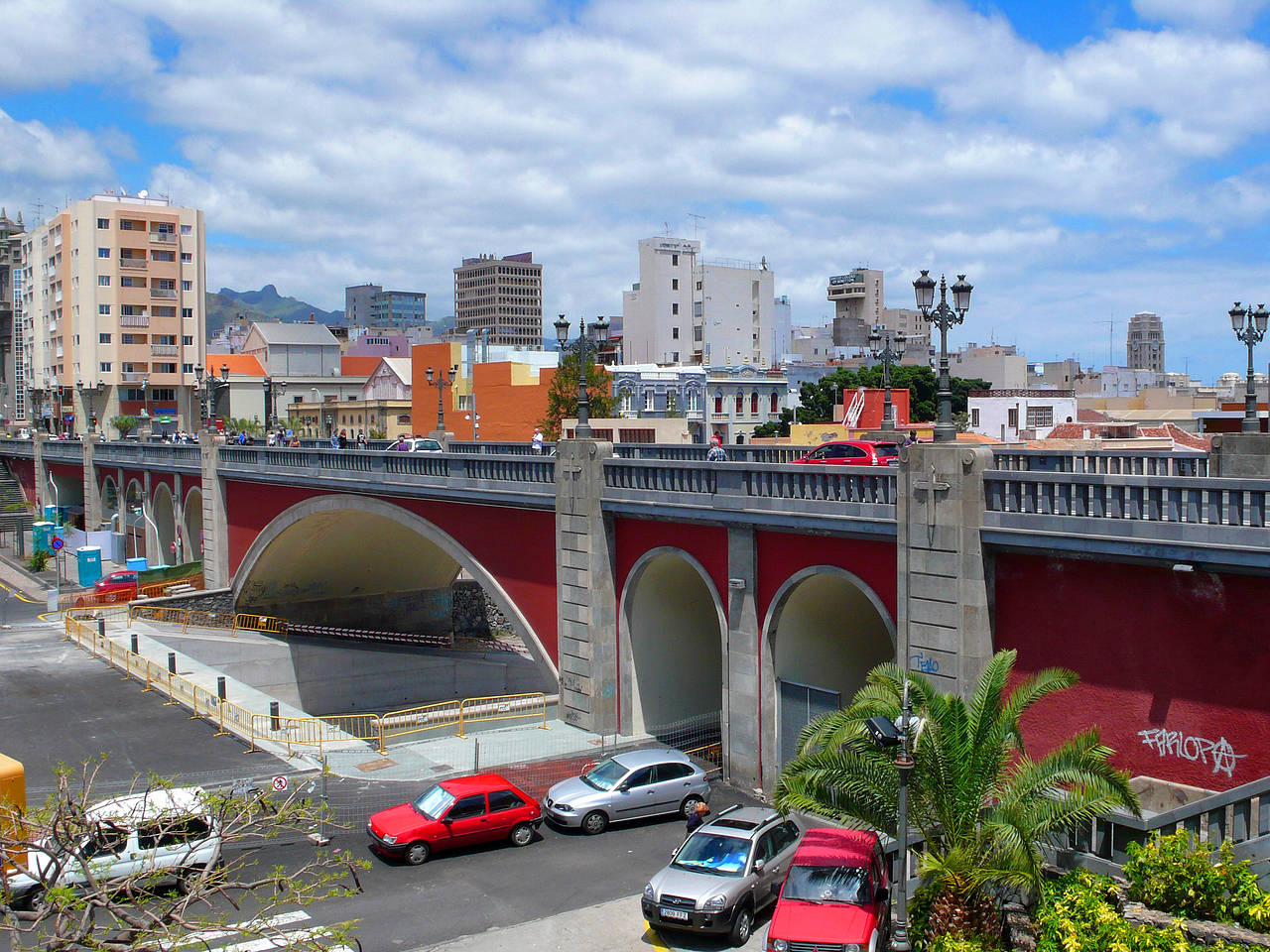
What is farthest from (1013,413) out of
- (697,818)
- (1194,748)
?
(1194,748)

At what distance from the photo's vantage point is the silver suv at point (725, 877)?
16312 millimetres

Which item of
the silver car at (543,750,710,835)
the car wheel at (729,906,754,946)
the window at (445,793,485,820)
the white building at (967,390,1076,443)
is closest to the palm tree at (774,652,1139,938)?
the car wheel at (729,906,754,946)

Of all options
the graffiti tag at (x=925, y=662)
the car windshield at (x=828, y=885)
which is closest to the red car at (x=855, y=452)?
the graffiti tag at (x=925, y=662)

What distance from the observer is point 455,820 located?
794 inches

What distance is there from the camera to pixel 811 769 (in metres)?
14.9

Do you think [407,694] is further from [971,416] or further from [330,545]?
[971,416]

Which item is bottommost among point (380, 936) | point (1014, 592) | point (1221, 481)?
point (380, 936)

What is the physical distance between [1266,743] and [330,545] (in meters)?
36.8

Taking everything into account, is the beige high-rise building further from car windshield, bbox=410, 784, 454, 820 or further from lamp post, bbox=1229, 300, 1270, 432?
lamp post, bbox=1229, 300, 1270, 432

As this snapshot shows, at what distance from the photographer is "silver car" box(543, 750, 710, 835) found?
21219mm

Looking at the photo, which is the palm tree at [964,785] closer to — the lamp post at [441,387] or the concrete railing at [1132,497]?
the concrete railing at [1132,497]

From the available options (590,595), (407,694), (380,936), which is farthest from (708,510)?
(407,694)

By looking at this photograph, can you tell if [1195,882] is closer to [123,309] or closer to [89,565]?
[89,565]

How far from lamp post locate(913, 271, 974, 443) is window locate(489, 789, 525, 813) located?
9.76 metres
